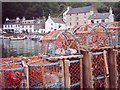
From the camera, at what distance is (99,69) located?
2.40 m

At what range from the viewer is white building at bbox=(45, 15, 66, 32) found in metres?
2.33

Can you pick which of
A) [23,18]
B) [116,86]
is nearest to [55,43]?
[23,18]

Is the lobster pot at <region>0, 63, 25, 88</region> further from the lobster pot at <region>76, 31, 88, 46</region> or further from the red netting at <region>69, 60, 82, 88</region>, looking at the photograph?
the lobster pot at <region>76, 31, 88, 46</region>

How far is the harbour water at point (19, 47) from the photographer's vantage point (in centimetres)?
228

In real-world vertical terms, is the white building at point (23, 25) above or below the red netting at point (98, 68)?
above

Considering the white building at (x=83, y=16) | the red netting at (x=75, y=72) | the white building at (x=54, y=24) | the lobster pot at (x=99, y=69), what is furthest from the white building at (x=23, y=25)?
the lobster pot at (x=99, y=69)

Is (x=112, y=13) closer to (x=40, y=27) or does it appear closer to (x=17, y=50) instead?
(x=40, y=27)

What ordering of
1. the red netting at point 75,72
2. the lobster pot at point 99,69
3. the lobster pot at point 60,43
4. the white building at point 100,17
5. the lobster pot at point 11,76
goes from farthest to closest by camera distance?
the white building at point 100,17 → the lobster pot at point 99,69 → the red netting at point 75,72 → the lobster pot at point 60,43 → the lobster pot at point 11,76

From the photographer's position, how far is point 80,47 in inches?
92.7

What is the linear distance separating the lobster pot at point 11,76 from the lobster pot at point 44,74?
98 millimetres

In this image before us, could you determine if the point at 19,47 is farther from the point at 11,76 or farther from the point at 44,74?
the point at 44,74

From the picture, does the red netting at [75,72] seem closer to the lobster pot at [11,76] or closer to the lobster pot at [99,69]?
the lobster pot at [99,69]

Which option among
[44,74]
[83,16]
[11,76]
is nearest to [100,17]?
[83,16]

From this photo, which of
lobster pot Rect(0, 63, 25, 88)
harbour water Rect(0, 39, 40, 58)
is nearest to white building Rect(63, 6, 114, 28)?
harbour water Rect(0, 39, 40, 58)
